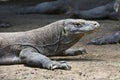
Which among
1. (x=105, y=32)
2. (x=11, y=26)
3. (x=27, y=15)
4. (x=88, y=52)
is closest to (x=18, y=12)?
(x=27, y=15)

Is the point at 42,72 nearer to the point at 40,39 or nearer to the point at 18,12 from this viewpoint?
the point at 40,39

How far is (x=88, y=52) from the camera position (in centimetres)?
645

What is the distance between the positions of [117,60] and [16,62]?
3.96 feet

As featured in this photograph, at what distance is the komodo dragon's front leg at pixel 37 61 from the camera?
5.09m

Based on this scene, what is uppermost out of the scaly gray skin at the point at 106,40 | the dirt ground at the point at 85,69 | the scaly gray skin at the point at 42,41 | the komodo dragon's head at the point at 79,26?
the komodo dragon's head at the point at 79,26

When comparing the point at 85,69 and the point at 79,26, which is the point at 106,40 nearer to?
the point at 79,26

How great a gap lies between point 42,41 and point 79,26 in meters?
0.48

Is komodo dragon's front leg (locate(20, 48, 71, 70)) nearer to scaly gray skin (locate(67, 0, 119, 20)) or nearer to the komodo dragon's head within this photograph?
the komodo dragon's head

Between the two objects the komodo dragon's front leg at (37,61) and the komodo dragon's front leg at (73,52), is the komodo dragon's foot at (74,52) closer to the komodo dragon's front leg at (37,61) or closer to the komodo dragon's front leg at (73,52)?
the komodo dragon's front leg at (73,52)

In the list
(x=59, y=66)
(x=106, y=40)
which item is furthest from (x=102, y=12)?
(x=59, y=66)

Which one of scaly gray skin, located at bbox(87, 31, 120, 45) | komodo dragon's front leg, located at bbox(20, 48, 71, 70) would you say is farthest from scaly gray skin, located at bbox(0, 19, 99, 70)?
scaly gray skin, located at bbox(87, 31, 120, 45)

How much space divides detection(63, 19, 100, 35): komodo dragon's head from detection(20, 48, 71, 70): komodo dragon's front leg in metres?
0.50

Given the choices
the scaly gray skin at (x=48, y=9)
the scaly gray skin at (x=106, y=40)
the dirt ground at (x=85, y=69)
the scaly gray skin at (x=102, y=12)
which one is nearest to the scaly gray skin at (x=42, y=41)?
the dirt ground at (x=85, y=69)

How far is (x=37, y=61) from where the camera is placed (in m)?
5.30
